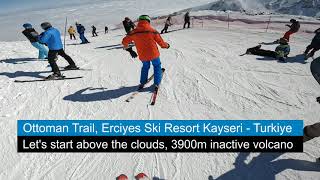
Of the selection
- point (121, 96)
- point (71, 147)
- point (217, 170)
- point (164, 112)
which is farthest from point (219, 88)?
point (71, 147)

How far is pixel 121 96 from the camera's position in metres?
6.92

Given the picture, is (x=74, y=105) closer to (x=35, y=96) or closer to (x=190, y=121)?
(x=35, y=96)

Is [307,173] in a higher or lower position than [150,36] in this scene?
lower

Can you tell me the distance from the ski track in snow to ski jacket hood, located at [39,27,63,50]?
1.08 meters

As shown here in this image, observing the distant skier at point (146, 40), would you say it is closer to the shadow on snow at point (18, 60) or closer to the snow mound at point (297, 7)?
the shadow on snow at point (18, 60)

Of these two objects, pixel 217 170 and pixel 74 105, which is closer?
pixel 217 170

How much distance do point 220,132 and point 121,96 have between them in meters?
2.82

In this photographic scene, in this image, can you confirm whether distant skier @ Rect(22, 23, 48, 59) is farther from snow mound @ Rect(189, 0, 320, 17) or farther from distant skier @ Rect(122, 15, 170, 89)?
snow mound @ Rect(189, 0, 320, 17)

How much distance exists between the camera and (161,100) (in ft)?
21.5

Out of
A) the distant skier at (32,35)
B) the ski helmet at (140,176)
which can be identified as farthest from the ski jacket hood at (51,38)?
the ski helmet at (140,176)

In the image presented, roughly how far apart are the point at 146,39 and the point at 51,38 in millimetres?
3245

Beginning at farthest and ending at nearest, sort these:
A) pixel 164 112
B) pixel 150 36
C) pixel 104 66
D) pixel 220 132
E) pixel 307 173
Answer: pixel 104 66
pixel 150 36
pixel 164 112
pixel 220 132
pixel 307 173

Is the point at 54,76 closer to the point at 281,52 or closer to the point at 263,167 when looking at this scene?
the point at 263,167

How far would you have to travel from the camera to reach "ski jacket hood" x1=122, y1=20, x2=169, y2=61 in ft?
20.6
